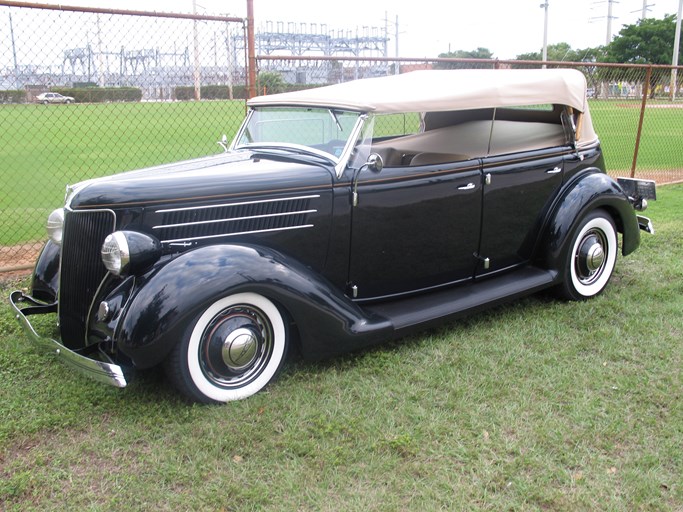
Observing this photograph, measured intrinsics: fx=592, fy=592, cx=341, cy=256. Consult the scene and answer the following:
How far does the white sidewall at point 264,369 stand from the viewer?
3.03m

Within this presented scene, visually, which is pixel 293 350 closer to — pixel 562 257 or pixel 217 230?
pixel 217 230

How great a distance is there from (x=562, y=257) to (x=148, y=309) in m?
3.08

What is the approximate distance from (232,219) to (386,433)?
4.73 ft

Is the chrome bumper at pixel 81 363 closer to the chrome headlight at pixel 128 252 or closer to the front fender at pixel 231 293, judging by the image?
the front fender at pixel 231 293

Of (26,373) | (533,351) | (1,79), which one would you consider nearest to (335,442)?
(533,351)

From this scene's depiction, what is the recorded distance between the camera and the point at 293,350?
12.4 feet

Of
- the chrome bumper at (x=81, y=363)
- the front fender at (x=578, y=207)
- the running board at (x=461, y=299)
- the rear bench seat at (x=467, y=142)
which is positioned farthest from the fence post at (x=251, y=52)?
the chrome bumper at (x=81, y=363)

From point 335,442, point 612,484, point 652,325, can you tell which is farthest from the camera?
point 652,325

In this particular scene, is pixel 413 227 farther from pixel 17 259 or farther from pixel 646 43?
pixel 646 43

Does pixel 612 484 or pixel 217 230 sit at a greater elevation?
pixel 217 230

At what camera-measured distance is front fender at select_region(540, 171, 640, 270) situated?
14.6 ft

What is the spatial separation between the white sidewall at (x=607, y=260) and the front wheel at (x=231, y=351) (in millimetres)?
2534

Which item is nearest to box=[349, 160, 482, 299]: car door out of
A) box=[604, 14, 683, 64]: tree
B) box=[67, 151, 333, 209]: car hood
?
box=[67, 151, 333, 209]: car hood

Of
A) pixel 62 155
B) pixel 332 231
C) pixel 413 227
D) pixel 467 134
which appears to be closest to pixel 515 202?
pixel 467 134
